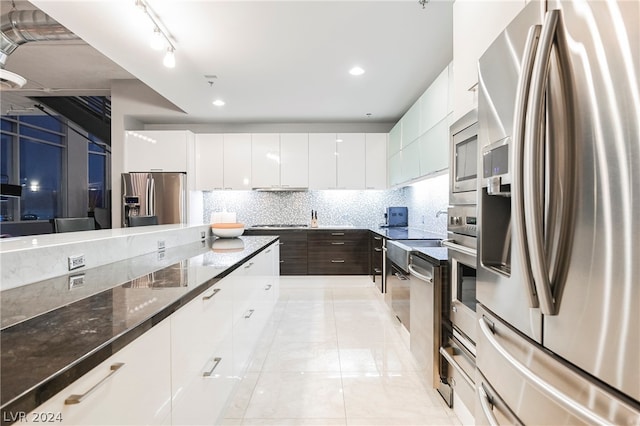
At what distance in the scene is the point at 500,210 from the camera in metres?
1.09

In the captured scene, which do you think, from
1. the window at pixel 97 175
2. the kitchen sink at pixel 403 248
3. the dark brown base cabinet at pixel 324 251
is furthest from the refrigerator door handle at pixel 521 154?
the window at pixel 97 175

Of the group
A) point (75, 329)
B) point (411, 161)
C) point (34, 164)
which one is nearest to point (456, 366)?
point (75, 329)

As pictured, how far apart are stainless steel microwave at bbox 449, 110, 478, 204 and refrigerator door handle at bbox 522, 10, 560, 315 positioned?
82 cm

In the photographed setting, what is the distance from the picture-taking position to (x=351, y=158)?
5250 mm

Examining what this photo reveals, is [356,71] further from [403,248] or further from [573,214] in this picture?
[573,214]

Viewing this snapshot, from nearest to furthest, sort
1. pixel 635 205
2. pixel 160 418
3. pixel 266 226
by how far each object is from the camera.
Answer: pixel 635 205 → pixel 160 418 → pixel 266 226

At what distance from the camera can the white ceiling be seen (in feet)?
7.73

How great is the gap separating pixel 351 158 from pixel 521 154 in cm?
453

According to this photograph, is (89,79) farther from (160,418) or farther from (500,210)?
(500,210)

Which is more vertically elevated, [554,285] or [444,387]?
[554,285]

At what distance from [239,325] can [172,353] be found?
2.95 ft

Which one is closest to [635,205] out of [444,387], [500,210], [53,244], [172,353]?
[500,210]

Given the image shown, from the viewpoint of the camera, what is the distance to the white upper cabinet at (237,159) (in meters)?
5.25

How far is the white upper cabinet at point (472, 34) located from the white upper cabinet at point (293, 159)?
348cm
